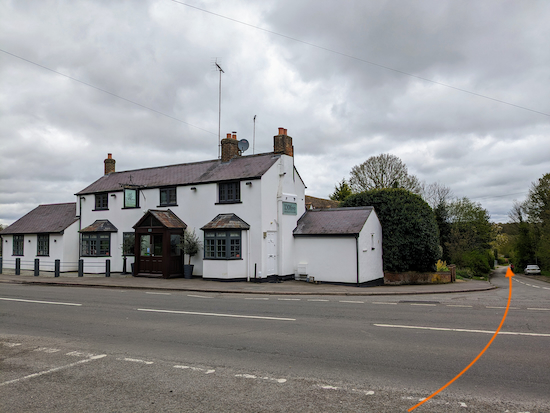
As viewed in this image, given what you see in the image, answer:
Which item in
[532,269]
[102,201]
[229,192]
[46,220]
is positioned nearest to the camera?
[229,192]

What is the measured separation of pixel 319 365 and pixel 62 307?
9.86 metres

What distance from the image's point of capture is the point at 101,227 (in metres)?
27.5

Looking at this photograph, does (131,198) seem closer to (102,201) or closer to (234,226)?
(102,201)

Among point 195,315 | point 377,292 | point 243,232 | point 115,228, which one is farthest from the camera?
point 115,228

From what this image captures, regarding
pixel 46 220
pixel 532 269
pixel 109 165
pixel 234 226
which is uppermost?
pixel 109 165

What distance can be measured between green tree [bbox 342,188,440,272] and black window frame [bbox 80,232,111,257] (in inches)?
731

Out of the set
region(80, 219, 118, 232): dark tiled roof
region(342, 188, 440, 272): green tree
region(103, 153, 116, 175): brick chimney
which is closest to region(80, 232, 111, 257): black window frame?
region(80, 219, 118, 232): dark tiled roof

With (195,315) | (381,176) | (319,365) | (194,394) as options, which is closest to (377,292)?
(195,315)

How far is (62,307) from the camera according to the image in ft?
41.7

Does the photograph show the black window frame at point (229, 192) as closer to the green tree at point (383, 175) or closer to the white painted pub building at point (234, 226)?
the white painted pub building at point (234, 226)

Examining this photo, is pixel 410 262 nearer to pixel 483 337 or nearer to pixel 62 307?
pixel 483 337

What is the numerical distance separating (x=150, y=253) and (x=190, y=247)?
9.75ft

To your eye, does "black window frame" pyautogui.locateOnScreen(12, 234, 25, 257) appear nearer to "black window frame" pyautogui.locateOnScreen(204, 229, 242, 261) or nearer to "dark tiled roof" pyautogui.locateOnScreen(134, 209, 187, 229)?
"dark tiled roof" pyautogui.locateOnScreen(134, 209, 187, 229)

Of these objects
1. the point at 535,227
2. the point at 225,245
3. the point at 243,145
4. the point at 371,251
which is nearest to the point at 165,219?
the point at 225,245
